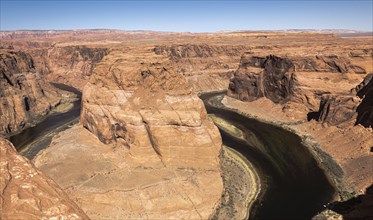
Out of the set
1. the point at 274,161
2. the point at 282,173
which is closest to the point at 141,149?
the point at 282,173

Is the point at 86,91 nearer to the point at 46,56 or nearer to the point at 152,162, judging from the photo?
the point at 152,162

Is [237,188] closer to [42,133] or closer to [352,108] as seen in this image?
[352,108]

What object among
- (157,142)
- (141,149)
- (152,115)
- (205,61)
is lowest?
(141,149)

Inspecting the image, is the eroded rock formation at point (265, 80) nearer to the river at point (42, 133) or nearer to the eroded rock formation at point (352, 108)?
the eroded rock formation at point (352, 108)

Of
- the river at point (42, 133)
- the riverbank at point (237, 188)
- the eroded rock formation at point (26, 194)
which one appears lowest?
the river at point (42, 133)

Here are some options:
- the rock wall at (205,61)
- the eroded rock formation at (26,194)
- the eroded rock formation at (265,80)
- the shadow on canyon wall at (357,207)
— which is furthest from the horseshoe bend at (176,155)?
the rock wall at (205,61)

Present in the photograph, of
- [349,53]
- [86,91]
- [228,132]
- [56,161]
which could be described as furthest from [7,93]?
[349,53]
